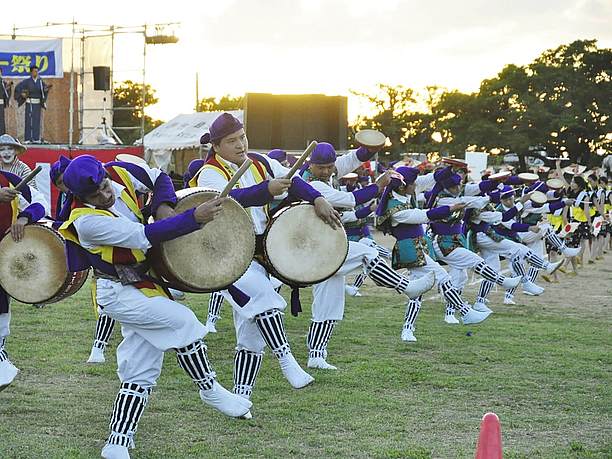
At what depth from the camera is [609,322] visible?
444 inches

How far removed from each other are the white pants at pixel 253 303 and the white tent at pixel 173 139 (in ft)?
68.8

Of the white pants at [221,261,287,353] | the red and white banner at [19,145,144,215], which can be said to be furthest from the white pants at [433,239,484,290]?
the red and white banner at [19,145,144,215]

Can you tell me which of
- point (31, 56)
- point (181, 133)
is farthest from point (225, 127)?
point (181, 133)

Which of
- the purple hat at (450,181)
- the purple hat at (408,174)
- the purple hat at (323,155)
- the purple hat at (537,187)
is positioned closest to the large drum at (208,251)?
the purple hat at (323,155)

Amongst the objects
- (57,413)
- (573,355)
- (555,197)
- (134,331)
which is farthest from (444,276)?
(555,197)

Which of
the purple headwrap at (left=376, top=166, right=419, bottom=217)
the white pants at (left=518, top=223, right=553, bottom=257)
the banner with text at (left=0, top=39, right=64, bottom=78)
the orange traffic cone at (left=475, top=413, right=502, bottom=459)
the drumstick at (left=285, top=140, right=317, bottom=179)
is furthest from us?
the banner with text at (left=0, top=39, right=64, bottom=78)

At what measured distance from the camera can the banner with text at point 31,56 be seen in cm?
1897

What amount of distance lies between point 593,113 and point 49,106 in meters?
30.2

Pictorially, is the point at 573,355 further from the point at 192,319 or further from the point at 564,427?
the point at 192,319

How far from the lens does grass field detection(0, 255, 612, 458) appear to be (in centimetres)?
561

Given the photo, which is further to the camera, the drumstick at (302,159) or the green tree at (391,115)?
the green tree at (391,115)

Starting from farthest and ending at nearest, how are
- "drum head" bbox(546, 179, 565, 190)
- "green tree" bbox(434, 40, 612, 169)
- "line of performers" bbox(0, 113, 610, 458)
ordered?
"green tree" bbox(434, 40, 612, 169) → "drum head" bbox(546, 179, 565, 190) → "line of performers" bbox(0, 113, 610, 458)

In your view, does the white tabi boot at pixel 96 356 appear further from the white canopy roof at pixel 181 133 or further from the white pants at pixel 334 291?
the white canopy roof at pixel 181 133

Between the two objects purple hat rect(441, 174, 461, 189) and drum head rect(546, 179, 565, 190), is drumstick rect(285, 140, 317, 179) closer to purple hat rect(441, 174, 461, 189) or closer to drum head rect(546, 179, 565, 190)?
purple hat rect(441, 174, 461, 189)
